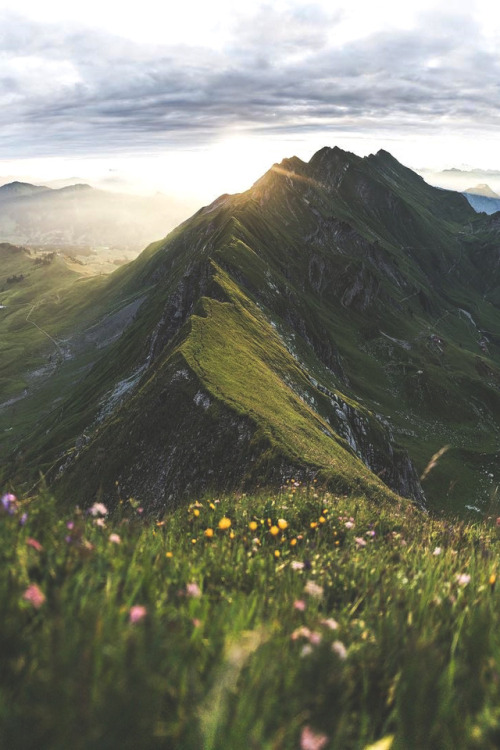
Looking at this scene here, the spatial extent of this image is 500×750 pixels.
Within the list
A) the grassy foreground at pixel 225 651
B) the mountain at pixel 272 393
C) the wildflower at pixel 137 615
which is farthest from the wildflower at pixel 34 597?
the mountain at pixel 272 393

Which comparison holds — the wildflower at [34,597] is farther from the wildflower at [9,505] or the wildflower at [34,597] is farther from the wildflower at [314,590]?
the wildflower at [314,590]

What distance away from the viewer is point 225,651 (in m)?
3.01

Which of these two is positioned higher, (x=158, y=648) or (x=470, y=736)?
(x=158, y=648)

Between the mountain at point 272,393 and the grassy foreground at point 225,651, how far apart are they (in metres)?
1.80

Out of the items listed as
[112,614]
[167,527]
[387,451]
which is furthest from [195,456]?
[387,451]

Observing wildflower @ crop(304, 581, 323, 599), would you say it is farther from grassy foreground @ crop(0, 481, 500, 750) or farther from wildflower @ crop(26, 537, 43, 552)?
wildflower @ crop(26, 537, 43, 552)

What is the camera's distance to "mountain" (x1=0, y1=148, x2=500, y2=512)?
99.6 ft

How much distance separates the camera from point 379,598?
436cm

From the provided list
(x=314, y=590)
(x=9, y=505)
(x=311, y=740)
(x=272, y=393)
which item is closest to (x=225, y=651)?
(x=311, y=740)

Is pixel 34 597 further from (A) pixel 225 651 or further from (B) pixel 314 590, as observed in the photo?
(B) pixel 314 590

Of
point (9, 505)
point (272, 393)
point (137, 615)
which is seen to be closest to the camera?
point (137, 615)

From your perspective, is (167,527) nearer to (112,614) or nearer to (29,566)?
(29,566)

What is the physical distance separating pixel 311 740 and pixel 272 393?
37109 mm

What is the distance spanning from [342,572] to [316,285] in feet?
496
